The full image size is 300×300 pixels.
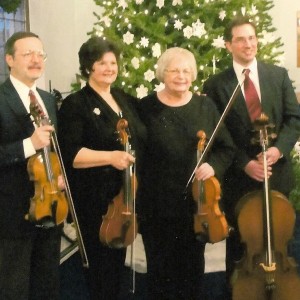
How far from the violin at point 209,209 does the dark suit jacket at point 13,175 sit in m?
0.65

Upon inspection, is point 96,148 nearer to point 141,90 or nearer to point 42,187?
point 42,187

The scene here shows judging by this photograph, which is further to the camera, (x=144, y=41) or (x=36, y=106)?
(x=144, y=41)

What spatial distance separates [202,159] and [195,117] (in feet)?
0.60

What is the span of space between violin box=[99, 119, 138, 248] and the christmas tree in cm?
161

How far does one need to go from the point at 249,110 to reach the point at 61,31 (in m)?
3.00

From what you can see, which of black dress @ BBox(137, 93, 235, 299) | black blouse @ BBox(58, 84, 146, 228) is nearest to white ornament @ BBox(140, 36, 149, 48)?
black dress @ BBox(137, 93, 235, 299)

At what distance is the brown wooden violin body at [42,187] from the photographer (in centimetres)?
178

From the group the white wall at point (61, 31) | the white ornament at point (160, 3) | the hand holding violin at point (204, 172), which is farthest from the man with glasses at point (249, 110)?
the white wall at point (61, 31)

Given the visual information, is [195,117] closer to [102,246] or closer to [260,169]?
[260,169]

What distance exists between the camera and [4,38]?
4.51 m

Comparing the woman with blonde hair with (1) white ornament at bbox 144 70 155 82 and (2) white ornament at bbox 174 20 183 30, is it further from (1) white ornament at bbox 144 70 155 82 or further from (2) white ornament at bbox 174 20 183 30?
(2) white ornament at bbox 174 20 183 30

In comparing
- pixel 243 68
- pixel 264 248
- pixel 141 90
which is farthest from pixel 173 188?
pixel 141 90

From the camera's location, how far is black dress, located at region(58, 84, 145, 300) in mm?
1946

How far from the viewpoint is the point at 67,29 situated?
4.86 m
